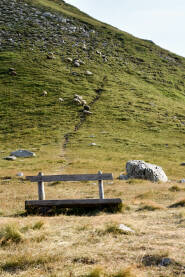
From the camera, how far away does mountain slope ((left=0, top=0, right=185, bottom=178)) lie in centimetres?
4575

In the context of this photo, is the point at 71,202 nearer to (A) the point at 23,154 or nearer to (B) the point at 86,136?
(A) the point at 23,154

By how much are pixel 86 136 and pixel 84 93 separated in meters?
26.9

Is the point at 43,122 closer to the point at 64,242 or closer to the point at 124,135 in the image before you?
the point at 124,135

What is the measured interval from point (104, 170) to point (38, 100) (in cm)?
4505

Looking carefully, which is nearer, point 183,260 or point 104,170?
point 183,260

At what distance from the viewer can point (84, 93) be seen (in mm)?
77375

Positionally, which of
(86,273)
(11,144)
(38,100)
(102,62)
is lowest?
(86,273)

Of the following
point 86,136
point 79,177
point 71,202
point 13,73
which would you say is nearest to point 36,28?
point 13,73

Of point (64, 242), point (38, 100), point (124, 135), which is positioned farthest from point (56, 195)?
point (38, 100)

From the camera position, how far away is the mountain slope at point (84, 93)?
45.8 m

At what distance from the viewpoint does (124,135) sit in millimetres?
55844

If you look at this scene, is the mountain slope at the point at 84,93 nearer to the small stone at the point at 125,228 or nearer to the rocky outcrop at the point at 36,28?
the rocky outcrop at the point at 36,28

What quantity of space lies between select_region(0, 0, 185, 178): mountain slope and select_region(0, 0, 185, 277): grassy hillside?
314 millimetres

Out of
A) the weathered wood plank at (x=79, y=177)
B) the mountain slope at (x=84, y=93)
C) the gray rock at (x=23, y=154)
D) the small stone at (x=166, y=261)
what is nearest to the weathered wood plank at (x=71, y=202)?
the weathered wood plank at (x=79, y=177)
